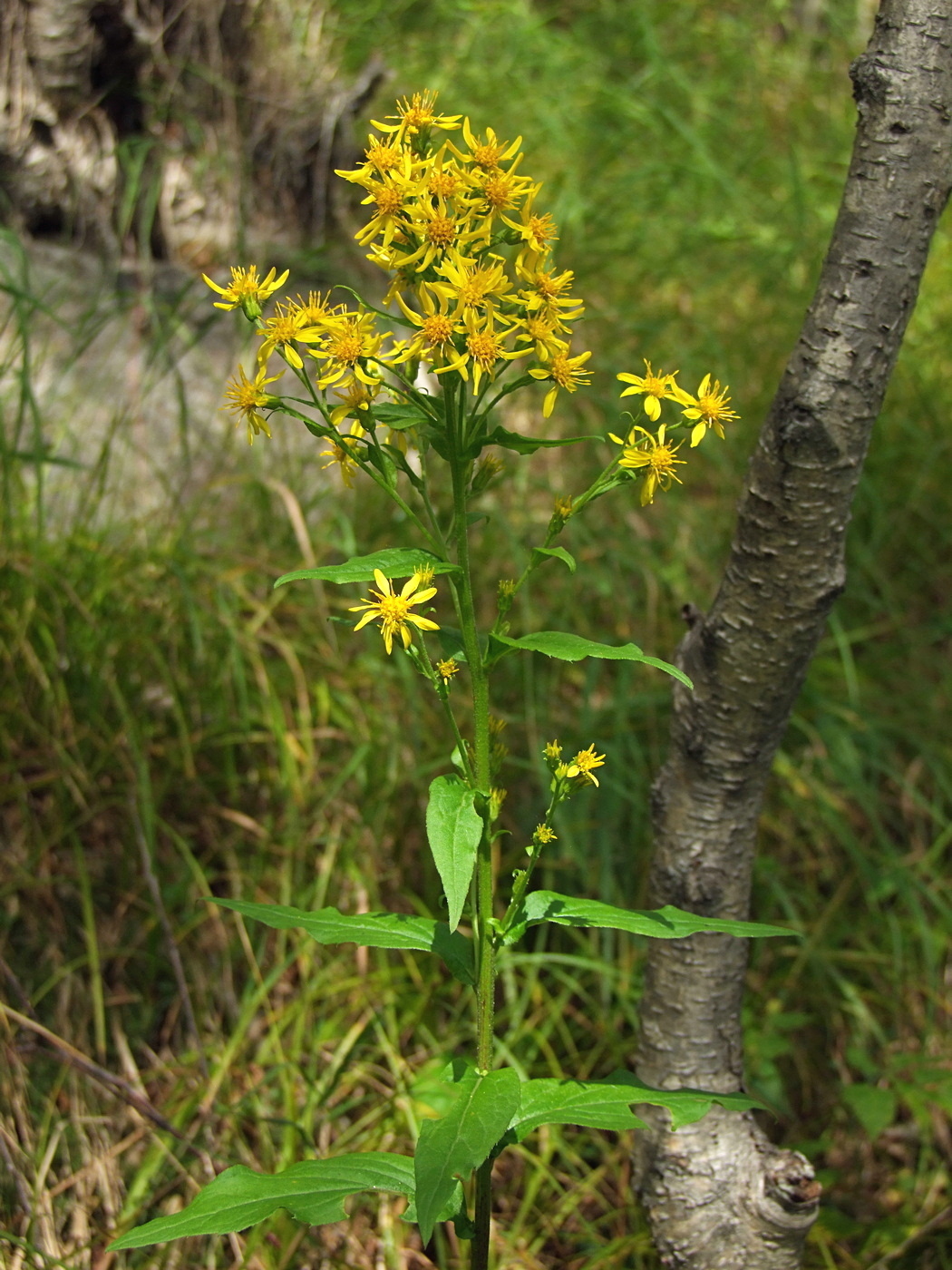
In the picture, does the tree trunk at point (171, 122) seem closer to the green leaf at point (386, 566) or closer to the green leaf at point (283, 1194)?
the green leaf at point (386, 566)

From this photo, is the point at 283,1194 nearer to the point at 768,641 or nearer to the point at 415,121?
the point at 768,641

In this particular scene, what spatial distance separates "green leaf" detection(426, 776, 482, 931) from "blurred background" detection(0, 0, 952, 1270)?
1.55 feet

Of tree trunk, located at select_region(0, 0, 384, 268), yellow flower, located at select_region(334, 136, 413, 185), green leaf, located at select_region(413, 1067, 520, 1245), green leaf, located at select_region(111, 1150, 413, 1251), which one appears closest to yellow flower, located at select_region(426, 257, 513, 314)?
yellow flower, located at select_region(334, 136, 413, 185)

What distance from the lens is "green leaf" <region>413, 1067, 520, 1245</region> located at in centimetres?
104

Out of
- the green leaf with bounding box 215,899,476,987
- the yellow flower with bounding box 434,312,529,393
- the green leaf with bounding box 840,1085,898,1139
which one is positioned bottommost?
the green leaf with bounding box 840,1085,898,1139

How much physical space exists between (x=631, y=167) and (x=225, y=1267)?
11.7 ft

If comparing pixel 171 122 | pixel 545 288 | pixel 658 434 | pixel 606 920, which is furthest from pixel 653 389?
pixel 171 122

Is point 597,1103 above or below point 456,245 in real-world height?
below

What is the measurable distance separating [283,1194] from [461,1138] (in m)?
0.23

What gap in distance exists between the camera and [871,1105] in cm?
191

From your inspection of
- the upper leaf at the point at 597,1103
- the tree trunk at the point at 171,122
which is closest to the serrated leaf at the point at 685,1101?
the upper leaf at the point at 597,1103

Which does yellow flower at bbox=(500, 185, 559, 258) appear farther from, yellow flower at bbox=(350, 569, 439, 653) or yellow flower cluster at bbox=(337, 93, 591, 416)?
yellow flower at bbox=(350, 569, 439, 653)

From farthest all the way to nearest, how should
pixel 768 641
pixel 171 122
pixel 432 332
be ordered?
pixel 171 122 → pixel 768 641 → pixel 432 332

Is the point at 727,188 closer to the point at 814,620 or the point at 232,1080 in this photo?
the point at 814,620
